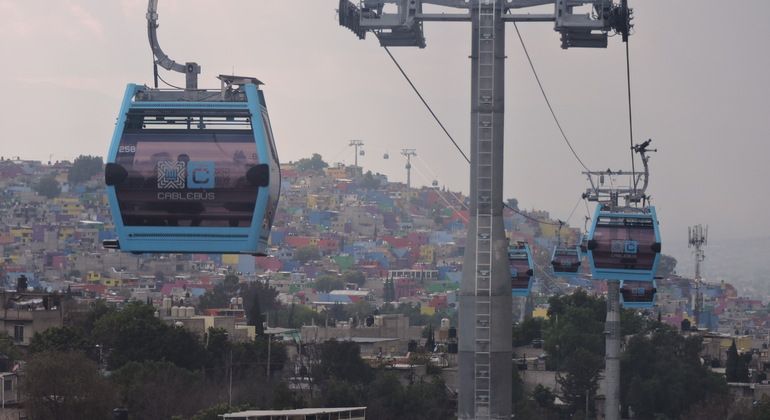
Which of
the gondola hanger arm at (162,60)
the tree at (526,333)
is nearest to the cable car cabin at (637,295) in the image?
the gondola hanger arm at (162,60)

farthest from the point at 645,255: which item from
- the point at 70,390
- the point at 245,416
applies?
the point at 70,390

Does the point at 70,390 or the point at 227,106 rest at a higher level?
the point at 227,106

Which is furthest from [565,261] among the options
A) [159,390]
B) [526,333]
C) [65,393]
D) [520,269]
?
[526,333]

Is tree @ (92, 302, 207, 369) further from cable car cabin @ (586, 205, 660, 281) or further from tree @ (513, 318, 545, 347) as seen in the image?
cable car cabin @ (586, 205, 660, 281)

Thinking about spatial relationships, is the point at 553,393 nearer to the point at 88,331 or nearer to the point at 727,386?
the point at 727,386

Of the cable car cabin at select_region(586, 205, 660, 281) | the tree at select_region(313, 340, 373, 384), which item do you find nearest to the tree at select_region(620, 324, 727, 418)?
the tree at select_region(313, 340, 373, 384)

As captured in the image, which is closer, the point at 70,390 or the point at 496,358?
the point at 496,358

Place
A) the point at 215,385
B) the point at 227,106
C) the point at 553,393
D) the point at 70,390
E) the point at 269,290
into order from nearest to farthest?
the point at 227,106, the point at 70,390, the point at 215,385, the point at 553,393, the point at 269,290
